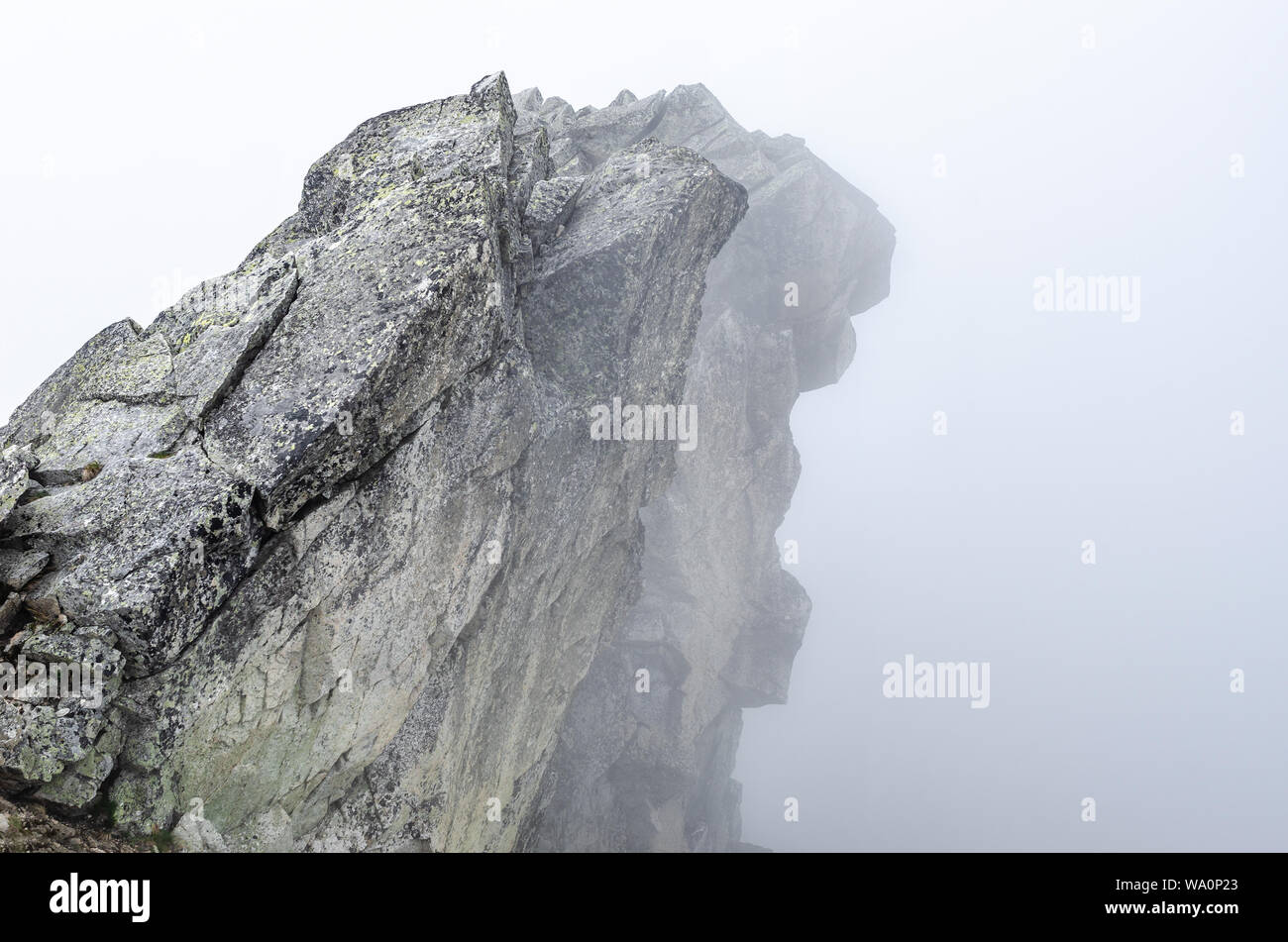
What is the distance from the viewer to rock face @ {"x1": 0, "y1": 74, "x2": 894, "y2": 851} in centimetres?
1259

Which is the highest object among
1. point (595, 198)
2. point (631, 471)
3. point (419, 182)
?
point (595, 198)

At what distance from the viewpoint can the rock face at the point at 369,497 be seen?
41.3 feet

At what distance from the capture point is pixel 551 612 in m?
23.9

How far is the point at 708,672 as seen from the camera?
46406 millimetres

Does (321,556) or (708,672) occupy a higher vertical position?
(321,556)

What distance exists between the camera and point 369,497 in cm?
1524

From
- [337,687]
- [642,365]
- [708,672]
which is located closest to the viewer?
[337,687]

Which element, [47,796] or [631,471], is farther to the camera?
[631,471]

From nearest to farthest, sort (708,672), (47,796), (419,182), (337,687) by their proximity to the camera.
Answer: (47,796)
(337,687)
(419,182)
(708,672)

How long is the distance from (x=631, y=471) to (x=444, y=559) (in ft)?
30.2

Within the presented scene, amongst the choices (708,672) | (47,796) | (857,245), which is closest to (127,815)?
(47,796)

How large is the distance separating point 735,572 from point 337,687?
35014 mm
